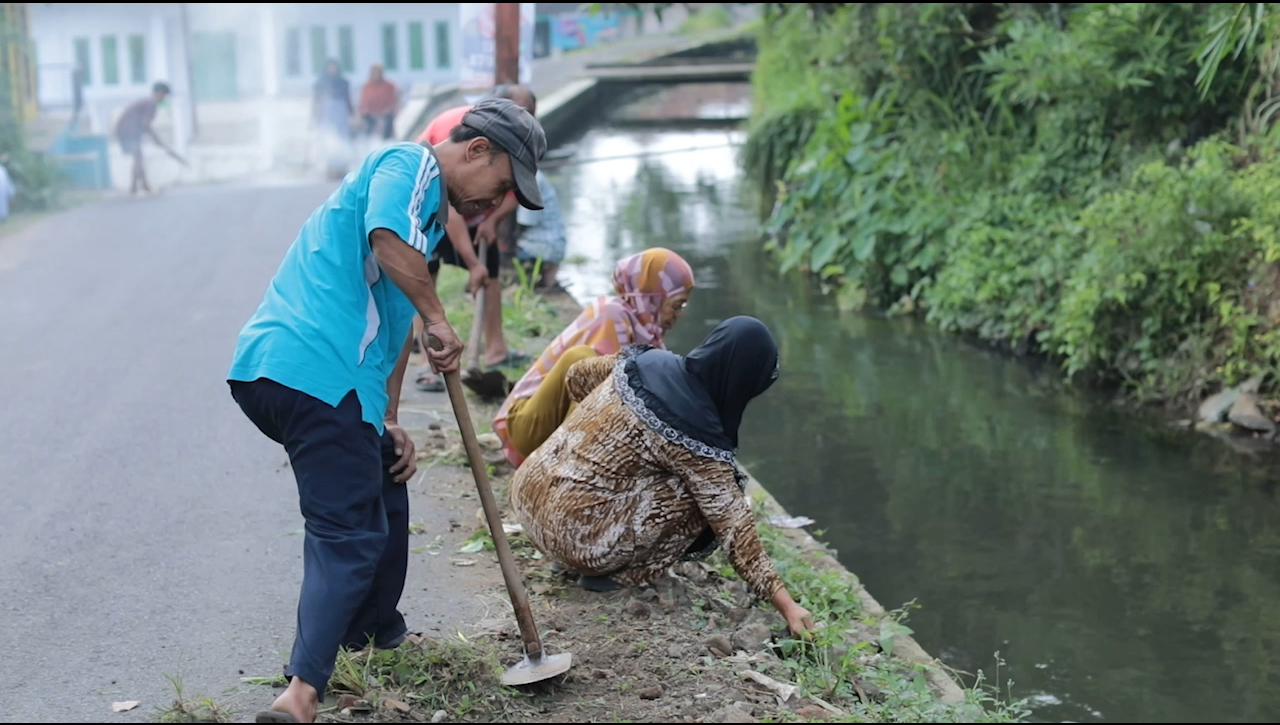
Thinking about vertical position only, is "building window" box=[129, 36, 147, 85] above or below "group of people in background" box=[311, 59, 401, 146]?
above

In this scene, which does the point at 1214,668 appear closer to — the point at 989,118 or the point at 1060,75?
the point at 1060,75

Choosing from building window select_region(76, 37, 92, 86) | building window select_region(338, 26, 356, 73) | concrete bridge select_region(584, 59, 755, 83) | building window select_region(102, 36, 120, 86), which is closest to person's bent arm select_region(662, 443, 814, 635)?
building window select_region(76, 37, 92, 86)

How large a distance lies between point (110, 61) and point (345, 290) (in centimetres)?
1917

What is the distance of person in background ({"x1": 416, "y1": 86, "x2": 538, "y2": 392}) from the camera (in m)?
6.80

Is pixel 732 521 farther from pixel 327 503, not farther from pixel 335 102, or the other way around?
pixel 335 102

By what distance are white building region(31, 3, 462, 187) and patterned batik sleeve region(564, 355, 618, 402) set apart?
16.7 meters

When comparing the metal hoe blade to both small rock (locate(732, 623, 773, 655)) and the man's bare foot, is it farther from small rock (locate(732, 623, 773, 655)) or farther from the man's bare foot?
small rock (locate(732, 623, 773, 655))

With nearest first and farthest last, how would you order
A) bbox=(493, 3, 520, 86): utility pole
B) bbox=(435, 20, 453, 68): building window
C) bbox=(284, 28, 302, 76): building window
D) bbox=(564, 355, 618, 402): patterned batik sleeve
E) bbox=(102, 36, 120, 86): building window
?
bbox=(564, 355, 618, 402): patterned batik sleeve
bbox=(493, 3, 520, 86): utility pole
bbox=(102, 36, 120, 86): building window
bbox=(284, 28, 302, 76): building window
bbox=(435, 20, 453, 68): building window

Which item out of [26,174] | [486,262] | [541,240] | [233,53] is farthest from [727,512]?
[233,53]

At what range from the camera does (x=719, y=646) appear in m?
4.16

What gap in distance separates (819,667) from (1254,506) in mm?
4209

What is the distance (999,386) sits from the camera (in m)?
9.75

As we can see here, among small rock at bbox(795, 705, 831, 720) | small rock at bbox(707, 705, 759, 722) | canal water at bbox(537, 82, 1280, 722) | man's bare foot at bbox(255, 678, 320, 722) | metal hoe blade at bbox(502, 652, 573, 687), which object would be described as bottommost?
A: canal water at bbox(537, 82, 1280, 722)

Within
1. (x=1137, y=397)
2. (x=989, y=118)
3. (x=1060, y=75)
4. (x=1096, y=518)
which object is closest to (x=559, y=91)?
(x=989, y=118)
